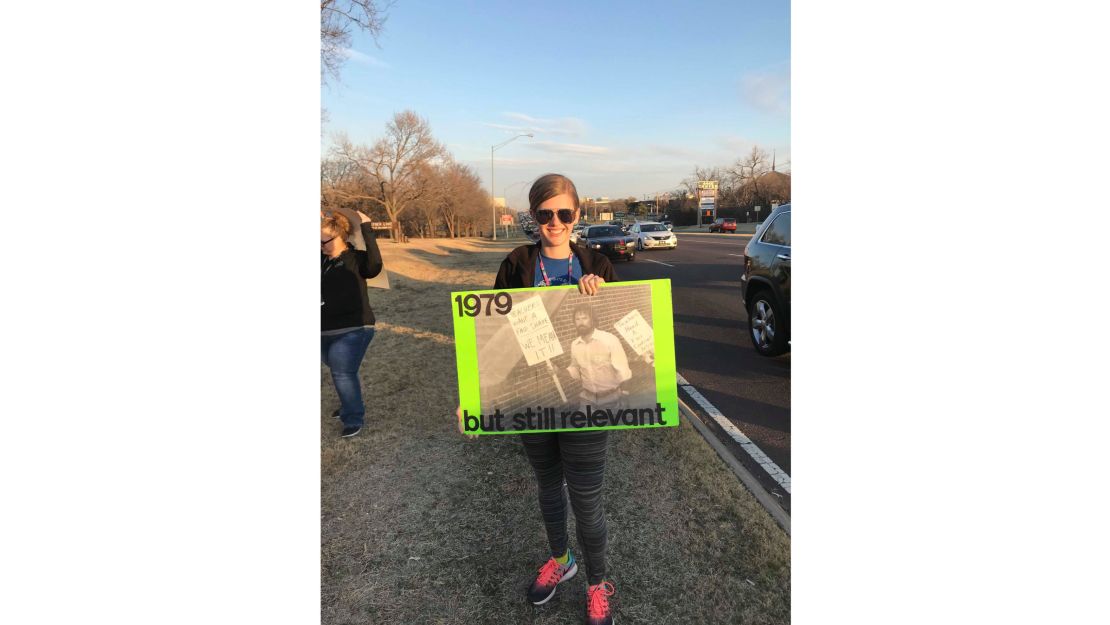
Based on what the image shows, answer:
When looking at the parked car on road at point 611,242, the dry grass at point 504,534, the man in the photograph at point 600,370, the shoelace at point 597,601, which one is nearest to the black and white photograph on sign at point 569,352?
the man in the photograph at point 600,370

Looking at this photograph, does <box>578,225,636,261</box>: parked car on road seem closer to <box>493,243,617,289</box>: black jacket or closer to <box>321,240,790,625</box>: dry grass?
<box>321,240,790,625</box>: dry grass

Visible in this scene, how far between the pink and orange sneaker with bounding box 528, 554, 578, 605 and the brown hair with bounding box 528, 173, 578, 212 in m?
1.69

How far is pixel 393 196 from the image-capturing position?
127 ft

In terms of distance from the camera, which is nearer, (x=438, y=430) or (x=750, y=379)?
(x=438, y=430)

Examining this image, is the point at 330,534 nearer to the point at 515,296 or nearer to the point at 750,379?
the point at 515,296

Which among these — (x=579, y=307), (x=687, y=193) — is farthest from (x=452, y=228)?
(x=579, y=307)

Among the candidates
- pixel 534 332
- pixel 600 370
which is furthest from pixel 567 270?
pixel 600 370

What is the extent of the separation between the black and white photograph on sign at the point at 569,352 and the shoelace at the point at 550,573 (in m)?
0.88

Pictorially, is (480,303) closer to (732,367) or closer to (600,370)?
(600,370)

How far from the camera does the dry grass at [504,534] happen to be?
2.29 meters

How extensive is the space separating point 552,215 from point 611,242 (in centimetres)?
1865

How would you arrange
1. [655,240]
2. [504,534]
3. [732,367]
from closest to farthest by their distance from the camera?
1. [504,534]
2. [732,367]
3. [655,240]

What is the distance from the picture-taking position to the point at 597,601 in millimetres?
2160

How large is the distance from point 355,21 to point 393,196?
90.2ft
